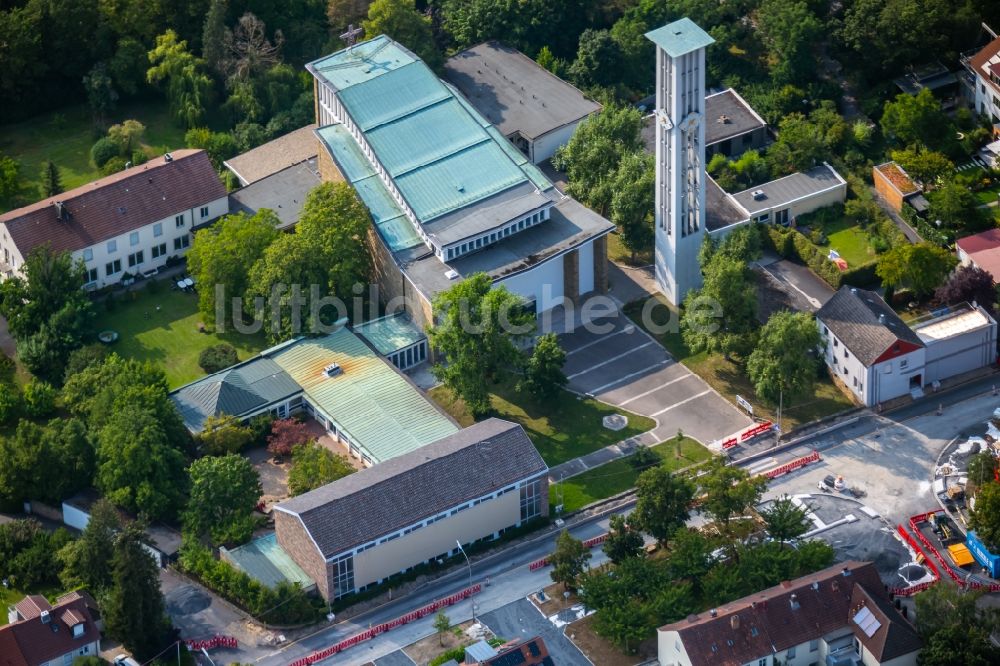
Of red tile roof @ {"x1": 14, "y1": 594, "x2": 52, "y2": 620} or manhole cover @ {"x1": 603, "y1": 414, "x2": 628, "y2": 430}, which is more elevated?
red tile roof @ {"x1": 14, "y1": 594, "x2": 52, "y2": 620}

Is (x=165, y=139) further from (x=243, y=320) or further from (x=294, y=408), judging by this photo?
(x=294, y=408)

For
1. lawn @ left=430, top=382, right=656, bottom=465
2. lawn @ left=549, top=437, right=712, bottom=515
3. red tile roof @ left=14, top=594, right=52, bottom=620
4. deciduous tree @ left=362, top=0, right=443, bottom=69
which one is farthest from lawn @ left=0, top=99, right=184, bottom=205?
lawn @ left=549, top=437, right=712, bottom=515

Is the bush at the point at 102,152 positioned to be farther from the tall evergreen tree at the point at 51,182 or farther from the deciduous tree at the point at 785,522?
the deciduous tree at the point at 785,522

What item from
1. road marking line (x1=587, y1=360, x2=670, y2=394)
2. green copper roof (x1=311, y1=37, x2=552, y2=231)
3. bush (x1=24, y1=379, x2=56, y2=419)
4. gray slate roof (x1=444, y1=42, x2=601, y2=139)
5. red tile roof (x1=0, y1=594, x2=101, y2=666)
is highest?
green copper roof (x1=311, y1=37, x2=552, y2=231)

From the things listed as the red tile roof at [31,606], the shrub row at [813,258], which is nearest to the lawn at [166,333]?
the red tile roof at [31,606]

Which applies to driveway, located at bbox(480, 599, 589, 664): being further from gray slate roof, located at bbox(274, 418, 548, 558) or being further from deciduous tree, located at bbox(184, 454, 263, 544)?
deciduous tree, located at bbox(184, 454, 263, 544)
